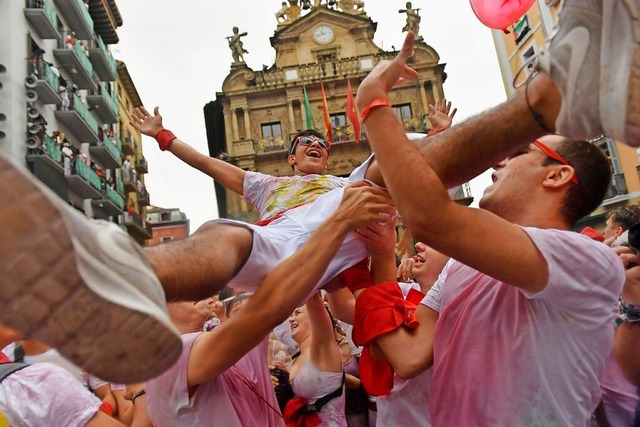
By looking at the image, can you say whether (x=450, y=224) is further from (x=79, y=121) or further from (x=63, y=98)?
(x=79, y=121)

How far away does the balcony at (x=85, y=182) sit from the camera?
79.8 feet

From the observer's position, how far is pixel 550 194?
79.2 inches

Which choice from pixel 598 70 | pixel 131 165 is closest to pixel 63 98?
pixel 131 165

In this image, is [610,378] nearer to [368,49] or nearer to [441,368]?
[441,368]

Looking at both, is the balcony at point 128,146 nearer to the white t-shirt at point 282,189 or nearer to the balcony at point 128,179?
the balcony at point 128,179

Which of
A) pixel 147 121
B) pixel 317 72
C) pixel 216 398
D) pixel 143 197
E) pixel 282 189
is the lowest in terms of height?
pixel 216 398

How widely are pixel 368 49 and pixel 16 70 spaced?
18.7 meters

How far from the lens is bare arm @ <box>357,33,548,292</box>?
1.64 metres

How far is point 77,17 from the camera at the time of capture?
86.7 feet

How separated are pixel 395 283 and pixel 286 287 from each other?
55 cm

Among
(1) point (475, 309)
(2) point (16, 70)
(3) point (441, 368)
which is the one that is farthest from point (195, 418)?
(2) point (16, 70)

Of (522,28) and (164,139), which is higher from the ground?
(522,28)

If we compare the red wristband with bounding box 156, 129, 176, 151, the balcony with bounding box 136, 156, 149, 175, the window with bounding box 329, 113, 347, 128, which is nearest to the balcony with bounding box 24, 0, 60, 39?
the window with bounding box 329, 113, 347, 128

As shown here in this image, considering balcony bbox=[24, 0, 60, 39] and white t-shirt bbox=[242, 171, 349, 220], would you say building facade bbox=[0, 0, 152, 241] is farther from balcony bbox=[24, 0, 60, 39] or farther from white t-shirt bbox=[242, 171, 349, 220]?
white t-shirt bbox=[242, 171, 349, 220]
